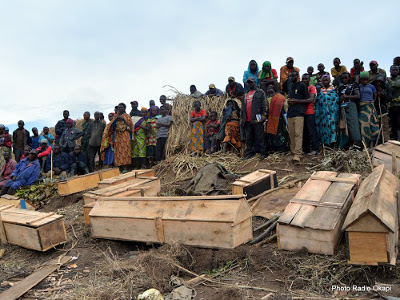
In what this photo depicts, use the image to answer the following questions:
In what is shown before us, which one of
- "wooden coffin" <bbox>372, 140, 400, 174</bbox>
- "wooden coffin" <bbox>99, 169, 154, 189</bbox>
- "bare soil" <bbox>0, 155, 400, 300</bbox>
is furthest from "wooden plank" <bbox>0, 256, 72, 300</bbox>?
"wooden coffin" <bbox>372, 140, 400, 174</bbox>

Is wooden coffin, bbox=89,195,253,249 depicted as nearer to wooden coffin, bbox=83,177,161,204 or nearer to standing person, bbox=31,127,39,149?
wooden coffin, bbox=83,177,161,204

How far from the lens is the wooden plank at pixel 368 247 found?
2.72m

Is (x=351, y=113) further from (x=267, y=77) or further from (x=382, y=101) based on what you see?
(x=267, y=77)

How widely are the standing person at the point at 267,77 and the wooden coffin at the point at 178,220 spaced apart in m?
5.14

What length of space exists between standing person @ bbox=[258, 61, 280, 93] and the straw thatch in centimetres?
119

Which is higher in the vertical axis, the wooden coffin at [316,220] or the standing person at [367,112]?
the standing person at [367,112]

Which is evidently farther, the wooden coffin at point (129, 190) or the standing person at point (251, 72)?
the standing person at point (251, 72)

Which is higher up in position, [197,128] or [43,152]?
[197,128]

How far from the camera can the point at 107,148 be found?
9992 mm

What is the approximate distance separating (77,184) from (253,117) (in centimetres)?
408

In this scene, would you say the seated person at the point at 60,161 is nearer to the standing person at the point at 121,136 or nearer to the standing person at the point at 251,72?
the standing person at the point at 121,136

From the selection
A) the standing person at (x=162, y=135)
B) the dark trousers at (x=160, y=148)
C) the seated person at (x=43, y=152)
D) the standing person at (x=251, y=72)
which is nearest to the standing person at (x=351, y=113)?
the standing person at (x=251, y=72)

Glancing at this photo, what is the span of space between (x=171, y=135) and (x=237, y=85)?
7.43 feet

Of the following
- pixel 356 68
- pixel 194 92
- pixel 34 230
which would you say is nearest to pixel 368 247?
pixel 34 230
